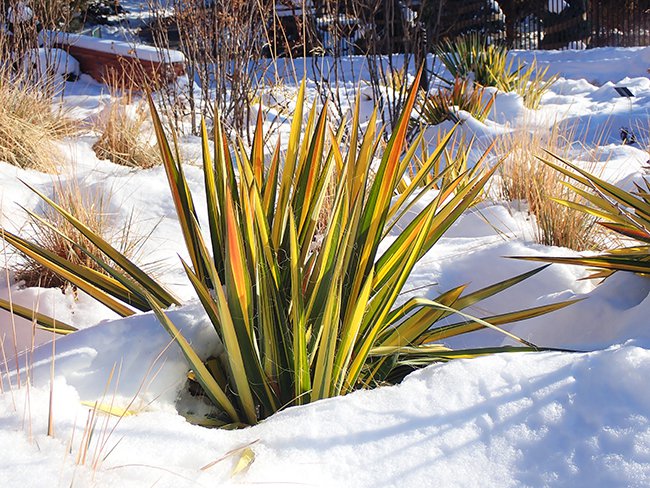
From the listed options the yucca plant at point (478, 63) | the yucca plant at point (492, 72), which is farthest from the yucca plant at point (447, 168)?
the yucca plant at point (478, 63)

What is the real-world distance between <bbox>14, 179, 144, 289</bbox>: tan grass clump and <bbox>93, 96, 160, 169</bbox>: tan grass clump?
138 centimetres

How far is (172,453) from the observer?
1.25m

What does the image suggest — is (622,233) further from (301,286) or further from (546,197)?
(301,286)

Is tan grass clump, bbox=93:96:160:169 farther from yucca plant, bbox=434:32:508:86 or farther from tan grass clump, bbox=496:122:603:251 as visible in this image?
yucca plant, bbox=434:32:508:86

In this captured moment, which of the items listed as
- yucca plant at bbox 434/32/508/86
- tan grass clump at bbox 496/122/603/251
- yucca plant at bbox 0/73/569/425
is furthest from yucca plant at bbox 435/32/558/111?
yucca plant at bbox 0/73/569/425

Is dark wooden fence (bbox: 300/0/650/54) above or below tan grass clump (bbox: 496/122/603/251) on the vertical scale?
above

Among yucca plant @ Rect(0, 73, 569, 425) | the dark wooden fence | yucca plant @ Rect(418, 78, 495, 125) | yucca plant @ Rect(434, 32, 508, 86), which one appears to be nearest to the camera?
yucca plant @ Rect(0, 73, 569, 425)

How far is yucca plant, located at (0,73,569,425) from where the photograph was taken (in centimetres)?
145

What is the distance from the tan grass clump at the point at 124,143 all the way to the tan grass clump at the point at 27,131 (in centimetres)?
23

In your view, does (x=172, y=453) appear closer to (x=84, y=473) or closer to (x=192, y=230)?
(x=84, y=473)

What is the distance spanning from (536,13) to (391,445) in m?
15.7

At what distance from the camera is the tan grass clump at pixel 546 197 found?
2.95 m

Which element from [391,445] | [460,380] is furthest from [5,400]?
[460,380]

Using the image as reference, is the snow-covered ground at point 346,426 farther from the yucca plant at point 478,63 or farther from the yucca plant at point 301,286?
the yucca plant at point 478,63
